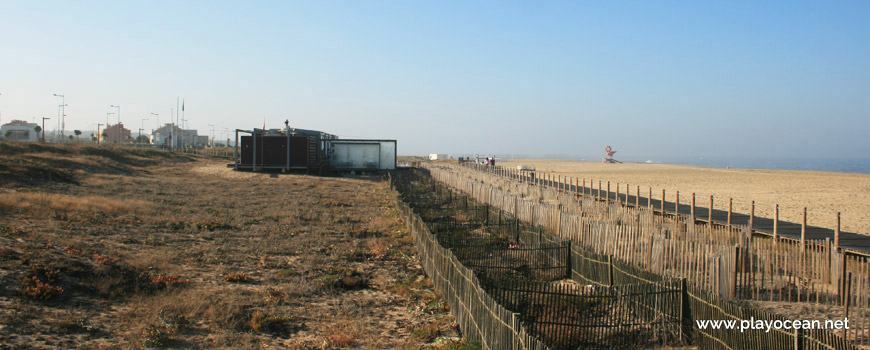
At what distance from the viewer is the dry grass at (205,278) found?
7.47 metres

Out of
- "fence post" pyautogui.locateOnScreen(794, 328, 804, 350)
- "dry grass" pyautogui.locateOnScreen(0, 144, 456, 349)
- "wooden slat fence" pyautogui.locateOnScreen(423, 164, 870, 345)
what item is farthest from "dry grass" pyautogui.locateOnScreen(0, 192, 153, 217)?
"fence post" pyautogui.locateOnScreen(794, 328, 804, 350)

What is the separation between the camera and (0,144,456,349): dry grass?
747 cm

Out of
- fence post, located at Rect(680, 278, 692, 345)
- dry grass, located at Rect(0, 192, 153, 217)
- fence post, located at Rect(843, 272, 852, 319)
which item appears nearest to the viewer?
fence post, located at Rect(680, 278, 692, 345)

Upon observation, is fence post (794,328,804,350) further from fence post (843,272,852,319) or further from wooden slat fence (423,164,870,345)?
fence post (843,272,852,319)

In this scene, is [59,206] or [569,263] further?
[59,206]

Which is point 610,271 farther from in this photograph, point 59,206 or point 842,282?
point 59,206

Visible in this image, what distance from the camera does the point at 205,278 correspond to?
10.5 meters

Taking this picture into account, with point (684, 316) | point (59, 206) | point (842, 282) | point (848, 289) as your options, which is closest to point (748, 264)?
point (842, 282)

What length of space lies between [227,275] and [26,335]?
12.9ft

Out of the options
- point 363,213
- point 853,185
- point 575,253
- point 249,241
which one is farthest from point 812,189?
point 249,241

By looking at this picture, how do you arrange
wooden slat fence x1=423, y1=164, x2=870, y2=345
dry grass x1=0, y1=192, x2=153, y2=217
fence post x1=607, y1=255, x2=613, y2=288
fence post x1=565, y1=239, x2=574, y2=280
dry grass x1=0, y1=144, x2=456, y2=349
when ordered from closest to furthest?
dry grass x1=0, y1=144, x2=456, y2=349
wooden slat fence x1=423, y1=164, x2=870, y2=345
fence post x1=607, y1=255, x2=613, y2=288
fence post x1=565, y1=239, x2=574, y2=280
dry grass x1=0, y1=192, x2=153, y2=217

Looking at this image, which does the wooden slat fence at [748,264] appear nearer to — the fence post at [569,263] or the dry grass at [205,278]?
the fence post at [569,263]

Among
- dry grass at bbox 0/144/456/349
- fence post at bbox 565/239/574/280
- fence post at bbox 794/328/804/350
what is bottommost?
dry grass at bbox 0/144/456/349

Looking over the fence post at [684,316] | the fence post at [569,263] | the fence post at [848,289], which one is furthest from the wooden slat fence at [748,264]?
the fence post at [684,316]
